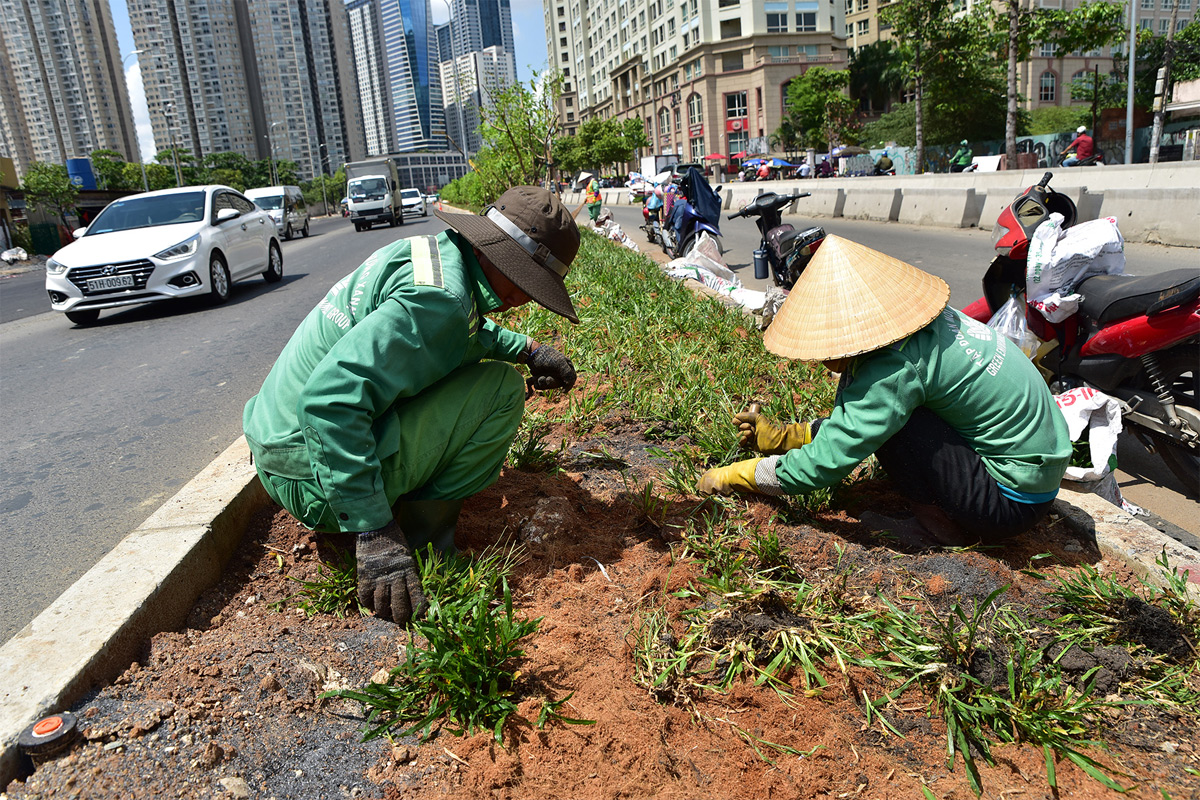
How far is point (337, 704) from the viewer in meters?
1.86

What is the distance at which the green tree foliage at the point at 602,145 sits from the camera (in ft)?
244

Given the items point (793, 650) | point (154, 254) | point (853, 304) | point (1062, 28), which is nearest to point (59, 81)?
point (1062, 28)

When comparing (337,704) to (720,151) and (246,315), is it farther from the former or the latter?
(720,151)

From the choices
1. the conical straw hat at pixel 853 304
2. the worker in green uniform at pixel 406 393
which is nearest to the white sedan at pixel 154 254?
the worker in green uniform at pixel 406 393

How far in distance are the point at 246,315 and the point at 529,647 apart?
8.09 meters

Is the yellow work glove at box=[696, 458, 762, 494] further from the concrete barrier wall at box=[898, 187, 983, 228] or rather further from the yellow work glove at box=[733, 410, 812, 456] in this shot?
the concrete barrier wall at box=[898, 187, 983, 228]

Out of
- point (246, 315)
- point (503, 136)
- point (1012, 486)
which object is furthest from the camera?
point (503, 136)

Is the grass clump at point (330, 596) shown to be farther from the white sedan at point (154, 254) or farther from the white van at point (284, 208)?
the white van at point (284, 208)

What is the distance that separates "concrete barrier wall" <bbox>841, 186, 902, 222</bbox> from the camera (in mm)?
16430

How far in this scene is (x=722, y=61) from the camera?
221 feet

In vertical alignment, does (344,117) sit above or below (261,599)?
above

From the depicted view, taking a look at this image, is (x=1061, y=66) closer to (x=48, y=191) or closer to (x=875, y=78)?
(x=875, y=78)

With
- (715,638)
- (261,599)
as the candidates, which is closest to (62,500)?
(261,599)

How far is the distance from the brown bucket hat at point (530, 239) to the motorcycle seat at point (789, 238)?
198 cm
